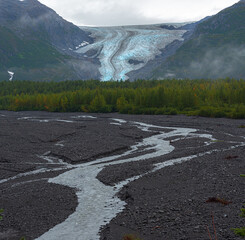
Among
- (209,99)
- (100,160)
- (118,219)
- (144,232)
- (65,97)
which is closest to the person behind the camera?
(144,232)

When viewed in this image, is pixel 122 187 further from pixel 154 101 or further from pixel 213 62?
pixel 213 62

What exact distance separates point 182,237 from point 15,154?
19.1m

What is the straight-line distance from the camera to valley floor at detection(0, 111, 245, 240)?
12586 millimetres

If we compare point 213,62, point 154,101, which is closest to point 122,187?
point 154,101

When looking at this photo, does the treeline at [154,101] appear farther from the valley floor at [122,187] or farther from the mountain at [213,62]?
the mountain at [213,62]

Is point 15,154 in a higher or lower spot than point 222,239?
lower

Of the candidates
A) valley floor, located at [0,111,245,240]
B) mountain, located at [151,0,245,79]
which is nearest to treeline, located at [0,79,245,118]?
valley floor, located at [0,111,245,240]

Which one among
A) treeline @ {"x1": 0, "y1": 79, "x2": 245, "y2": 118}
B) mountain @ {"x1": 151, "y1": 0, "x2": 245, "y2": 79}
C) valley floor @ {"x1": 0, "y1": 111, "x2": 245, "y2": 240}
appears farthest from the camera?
mountain @ {"x1": 151, "y1": 0, "x2": 245, "y2": 79}

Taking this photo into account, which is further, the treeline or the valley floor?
the treeline

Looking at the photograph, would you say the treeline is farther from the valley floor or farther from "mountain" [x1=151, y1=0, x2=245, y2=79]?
"mountain" [x1=151, y1=0, x2=245, y2=79]

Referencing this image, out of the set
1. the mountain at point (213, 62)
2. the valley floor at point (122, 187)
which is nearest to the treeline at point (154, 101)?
the valley floor at point (122, 187)

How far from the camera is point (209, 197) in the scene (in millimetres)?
14883

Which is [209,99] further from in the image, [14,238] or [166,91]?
[14,238]

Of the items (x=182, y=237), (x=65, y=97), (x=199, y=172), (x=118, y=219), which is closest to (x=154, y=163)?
(x=199, y=172)
